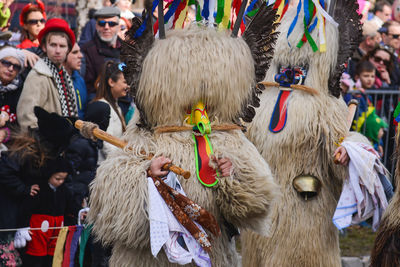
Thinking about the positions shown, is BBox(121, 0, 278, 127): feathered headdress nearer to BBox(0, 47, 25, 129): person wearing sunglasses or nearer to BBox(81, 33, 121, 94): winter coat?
BBox(0, 47, 25, 129): person wearing sunglasses

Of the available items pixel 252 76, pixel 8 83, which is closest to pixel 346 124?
pixel 252 76

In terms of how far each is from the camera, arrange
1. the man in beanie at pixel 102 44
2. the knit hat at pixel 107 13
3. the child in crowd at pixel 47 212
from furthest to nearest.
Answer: the knit hat at pixel 107 13
the man in beanie at pixel 102 44
the child in crowd at pixel 47 212

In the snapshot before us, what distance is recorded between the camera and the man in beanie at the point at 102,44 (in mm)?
7102

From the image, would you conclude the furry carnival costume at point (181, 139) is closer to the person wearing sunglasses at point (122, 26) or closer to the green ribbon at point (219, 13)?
the green ribbon at point (219, 13)

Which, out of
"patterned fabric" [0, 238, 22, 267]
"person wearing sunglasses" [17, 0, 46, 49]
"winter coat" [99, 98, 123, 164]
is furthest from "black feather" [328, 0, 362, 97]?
"person wearing sunglasses" [17, 0, 46, 49]

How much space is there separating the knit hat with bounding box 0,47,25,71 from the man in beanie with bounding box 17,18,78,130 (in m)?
0.12

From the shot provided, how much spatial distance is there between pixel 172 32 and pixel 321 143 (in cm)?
150

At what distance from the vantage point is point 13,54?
18.8 ft

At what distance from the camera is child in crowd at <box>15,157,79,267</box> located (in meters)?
5.21

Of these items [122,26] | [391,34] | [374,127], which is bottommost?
[374,127]

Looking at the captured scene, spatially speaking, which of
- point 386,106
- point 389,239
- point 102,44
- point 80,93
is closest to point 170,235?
point 389,239

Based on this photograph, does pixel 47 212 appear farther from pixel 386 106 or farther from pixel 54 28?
pixel 386 106

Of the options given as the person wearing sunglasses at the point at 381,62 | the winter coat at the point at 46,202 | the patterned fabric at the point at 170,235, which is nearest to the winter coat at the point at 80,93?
the winter coat at the point at 46,202

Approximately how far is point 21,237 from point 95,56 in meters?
2.50
